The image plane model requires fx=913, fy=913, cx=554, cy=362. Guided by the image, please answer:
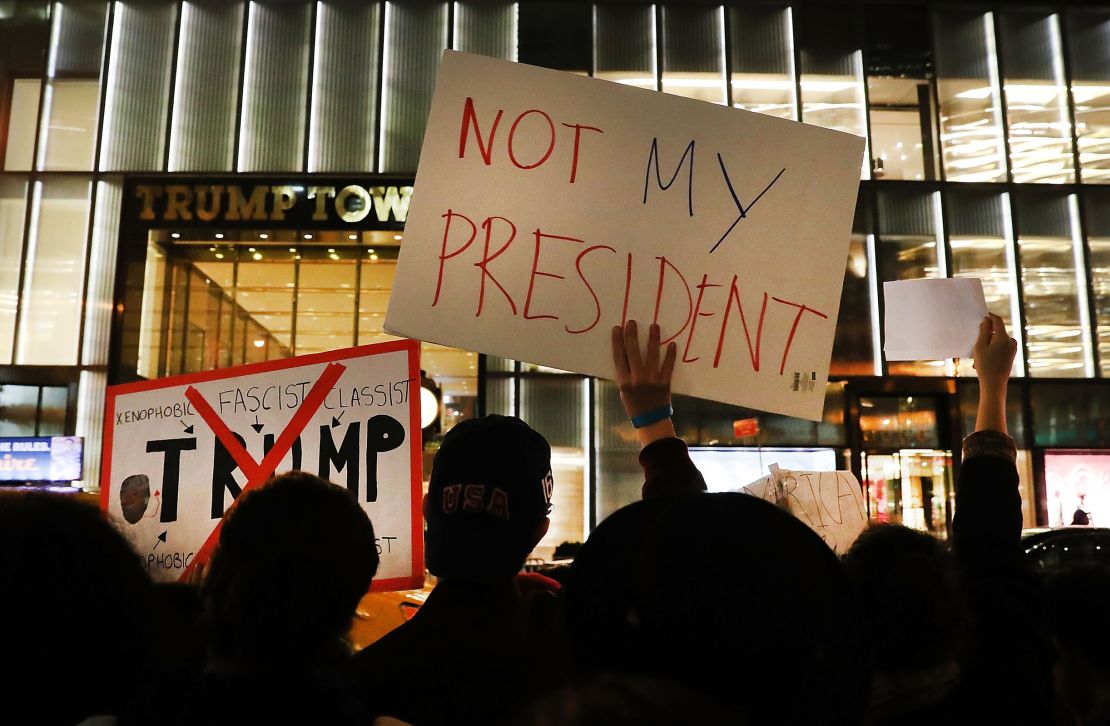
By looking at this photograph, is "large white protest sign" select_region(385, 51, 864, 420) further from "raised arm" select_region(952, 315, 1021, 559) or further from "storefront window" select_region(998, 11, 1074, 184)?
"storefront window" select_region(998, 11, 1074, 184)

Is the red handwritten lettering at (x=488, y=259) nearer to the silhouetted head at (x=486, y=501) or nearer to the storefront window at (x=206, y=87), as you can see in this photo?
the silhouetted head at (x=486, y=501)

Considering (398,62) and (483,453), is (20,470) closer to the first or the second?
(398,62)

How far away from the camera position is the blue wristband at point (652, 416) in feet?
7.44

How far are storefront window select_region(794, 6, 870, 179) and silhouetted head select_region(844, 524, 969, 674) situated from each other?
15.0 meters

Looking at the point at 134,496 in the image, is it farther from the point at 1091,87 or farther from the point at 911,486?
the point at 1091,87

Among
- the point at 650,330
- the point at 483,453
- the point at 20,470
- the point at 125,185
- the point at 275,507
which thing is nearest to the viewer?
the point at 275,507

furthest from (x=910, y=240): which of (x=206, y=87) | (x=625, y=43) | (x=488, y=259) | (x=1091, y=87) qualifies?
(x=488, y=259)

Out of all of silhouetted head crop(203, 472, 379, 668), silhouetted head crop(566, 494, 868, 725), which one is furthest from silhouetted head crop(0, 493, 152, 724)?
silhouetted head crop(566, 494, 868, 725)

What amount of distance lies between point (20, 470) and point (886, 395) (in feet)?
44.4

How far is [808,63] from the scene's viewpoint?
1588 cm

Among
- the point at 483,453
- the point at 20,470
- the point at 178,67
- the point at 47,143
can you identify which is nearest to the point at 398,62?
the point at 178,67

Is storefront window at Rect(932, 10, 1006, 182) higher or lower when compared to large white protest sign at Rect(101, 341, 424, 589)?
higher

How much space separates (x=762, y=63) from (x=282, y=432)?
14.7m

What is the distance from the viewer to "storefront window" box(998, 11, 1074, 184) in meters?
15.8
